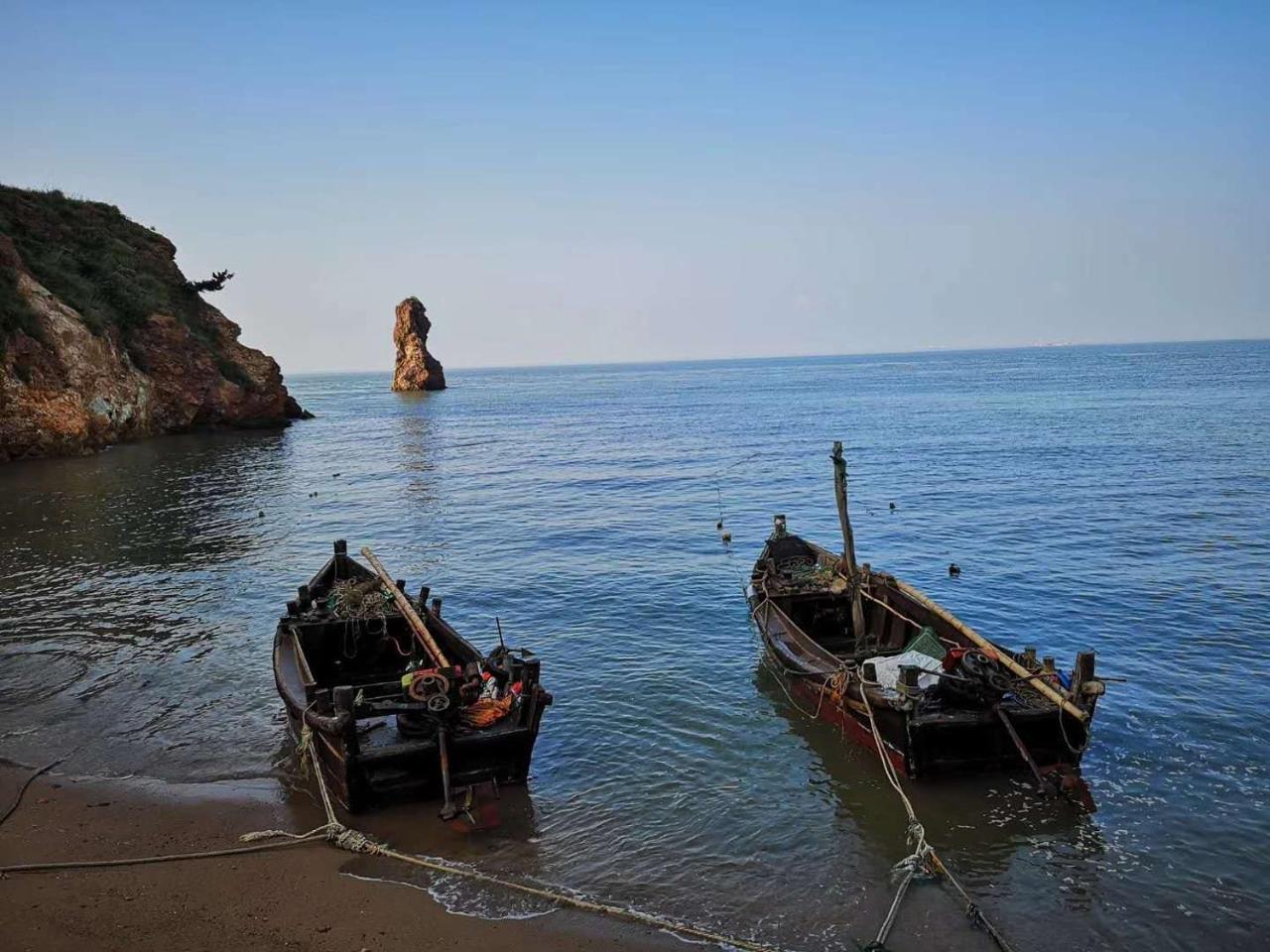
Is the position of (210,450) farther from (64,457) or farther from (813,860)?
(813,860)

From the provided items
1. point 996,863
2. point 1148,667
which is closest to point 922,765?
point 996,863

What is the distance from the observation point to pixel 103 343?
161 feet

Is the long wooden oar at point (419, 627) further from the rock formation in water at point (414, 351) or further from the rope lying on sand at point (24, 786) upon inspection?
the rock formation in water at point (414, 351)

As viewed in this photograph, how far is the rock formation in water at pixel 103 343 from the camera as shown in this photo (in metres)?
42.8

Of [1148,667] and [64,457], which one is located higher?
[64,457]

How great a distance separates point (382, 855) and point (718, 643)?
938 cm

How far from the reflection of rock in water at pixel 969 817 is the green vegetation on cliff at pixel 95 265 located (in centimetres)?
4696

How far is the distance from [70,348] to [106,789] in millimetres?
42514

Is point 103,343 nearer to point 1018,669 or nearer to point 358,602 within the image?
point 358,602

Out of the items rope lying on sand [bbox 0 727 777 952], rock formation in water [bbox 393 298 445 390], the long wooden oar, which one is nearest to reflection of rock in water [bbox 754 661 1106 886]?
rope lying on sand [bbox 0 727 777 952]

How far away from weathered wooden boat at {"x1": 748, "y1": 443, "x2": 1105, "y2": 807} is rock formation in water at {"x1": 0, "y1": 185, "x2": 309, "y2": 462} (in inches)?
1677

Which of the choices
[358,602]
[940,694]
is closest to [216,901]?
[358,602]

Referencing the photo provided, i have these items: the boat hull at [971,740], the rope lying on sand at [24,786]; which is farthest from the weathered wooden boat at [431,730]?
the boat hull at [971,740]

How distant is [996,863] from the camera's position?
9.69 metres
